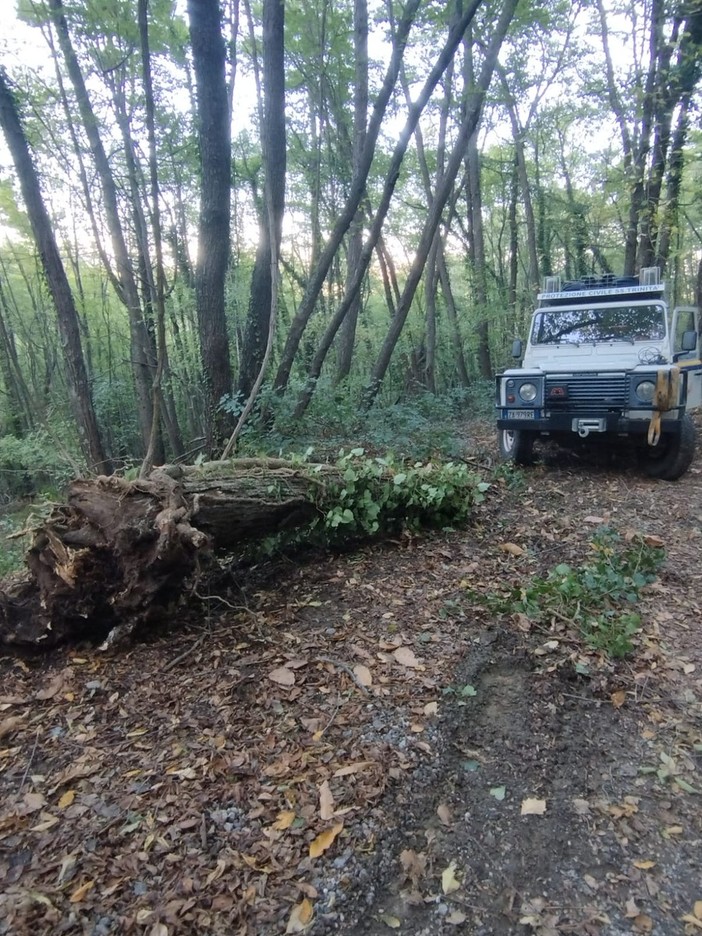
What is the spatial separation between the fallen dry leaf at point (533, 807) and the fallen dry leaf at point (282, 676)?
1359mm

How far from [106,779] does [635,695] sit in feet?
9.01

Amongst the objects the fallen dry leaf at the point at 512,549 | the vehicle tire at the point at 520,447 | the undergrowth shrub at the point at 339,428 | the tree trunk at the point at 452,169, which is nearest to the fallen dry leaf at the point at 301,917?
the fallen dry leaf at the point at 512,549

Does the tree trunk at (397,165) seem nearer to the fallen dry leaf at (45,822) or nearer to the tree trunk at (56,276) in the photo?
the tree trunk at (56,276)

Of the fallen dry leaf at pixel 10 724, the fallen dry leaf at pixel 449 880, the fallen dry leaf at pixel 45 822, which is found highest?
the fallen dry leaf at pixel 10 724

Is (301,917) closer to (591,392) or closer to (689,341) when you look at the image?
(591,392)

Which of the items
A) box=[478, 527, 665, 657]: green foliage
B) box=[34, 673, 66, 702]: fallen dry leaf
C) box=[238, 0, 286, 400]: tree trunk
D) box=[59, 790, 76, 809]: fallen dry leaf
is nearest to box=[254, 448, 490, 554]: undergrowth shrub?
box=[478, 527, 665, 657]: green foliage

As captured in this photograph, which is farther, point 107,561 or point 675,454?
point 675,454

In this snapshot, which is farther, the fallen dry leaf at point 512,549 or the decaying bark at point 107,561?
the fallen dry leaf at point 512,549

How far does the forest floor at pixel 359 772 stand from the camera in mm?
2021

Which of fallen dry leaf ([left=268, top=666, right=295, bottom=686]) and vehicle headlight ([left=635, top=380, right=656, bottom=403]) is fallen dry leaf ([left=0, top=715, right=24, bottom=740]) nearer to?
fallen dry leaf ([left=268, top=666, right=295, bottom=686])

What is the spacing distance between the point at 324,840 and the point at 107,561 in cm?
218

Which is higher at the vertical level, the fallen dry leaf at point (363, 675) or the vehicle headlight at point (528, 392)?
the vehicle headlight at point (528, 392)

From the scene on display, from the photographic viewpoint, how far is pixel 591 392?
6.32 meters

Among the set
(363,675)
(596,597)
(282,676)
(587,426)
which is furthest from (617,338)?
(282,676)
